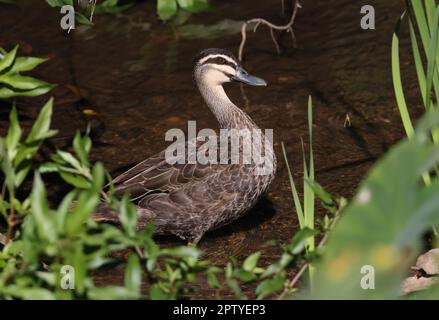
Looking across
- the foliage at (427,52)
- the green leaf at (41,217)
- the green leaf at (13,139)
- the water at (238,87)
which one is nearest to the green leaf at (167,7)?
the water at (238,87)

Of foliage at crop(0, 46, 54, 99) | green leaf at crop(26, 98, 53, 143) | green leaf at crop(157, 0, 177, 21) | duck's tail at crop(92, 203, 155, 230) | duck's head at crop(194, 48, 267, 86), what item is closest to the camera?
green leaf at crop(26, 98, 53, 143)

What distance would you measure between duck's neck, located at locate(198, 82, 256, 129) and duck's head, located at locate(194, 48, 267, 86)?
0.05m

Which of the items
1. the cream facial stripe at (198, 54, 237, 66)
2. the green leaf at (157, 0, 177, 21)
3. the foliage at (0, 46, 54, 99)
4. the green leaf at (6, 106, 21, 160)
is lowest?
the green leaf at (6, 106, 21, 160)

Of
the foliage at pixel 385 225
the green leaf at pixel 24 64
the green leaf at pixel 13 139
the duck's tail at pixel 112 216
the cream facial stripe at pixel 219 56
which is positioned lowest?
the foliage at pixel 385 225

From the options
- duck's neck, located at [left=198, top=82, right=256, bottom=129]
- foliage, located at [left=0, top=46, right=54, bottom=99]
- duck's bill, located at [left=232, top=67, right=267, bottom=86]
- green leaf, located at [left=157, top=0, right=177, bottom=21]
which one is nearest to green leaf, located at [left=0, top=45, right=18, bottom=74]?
foliage, located at [left=0, top=46, right=54, bottom=99]

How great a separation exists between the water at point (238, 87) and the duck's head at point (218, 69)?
0.72 m

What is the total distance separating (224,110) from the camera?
612 centimetres

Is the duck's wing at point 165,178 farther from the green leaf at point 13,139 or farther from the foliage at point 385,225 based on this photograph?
the foliage at point 385,225

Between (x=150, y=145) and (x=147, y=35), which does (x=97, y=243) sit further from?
(x=147, y=35)

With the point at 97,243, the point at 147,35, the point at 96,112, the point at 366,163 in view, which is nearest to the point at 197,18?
the point at 147,35

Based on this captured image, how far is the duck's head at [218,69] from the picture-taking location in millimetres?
6109

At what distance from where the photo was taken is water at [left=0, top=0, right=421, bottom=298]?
6151 millimetres

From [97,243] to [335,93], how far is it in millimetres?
4643

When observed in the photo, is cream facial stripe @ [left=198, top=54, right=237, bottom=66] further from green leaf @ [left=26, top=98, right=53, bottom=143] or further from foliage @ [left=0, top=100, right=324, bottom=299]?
green leaf @ [left=26, top=98, right=53, bottom=143]
